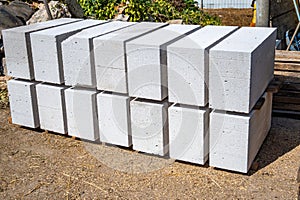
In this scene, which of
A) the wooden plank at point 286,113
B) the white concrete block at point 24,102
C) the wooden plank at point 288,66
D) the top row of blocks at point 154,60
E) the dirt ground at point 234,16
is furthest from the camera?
the dirt ground at point 234,16

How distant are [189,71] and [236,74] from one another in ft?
1.65

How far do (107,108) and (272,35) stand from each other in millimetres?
2161

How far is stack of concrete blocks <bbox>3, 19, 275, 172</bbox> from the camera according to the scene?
473 cm

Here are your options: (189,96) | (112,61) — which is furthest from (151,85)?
Answer: (112,61)

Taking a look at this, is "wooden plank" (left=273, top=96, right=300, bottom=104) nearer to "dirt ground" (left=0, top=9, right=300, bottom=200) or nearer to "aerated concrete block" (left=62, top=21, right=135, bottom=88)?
"dirt ground" (left=0, top=9, right=300, bottom=200)

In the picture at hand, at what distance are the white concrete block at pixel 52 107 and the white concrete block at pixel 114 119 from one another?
1.96ft

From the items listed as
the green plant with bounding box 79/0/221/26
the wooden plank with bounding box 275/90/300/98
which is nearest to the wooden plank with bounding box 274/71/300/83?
the wooden plank with bounding box 275/90/300/98

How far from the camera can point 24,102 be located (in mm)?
6125

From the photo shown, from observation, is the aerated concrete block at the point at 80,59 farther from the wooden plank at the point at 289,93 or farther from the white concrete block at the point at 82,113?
the wooden plank at the point at 289,93

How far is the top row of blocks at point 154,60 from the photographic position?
465cm

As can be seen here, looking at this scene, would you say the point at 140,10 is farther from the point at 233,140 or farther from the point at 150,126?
the point at 233,140

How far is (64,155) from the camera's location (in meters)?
5.55

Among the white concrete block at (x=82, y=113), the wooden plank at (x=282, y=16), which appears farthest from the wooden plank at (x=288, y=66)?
the wooden plank at (x=282, y=16)

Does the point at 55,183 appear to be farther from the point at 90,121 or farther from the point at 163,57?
the point at 163,57
